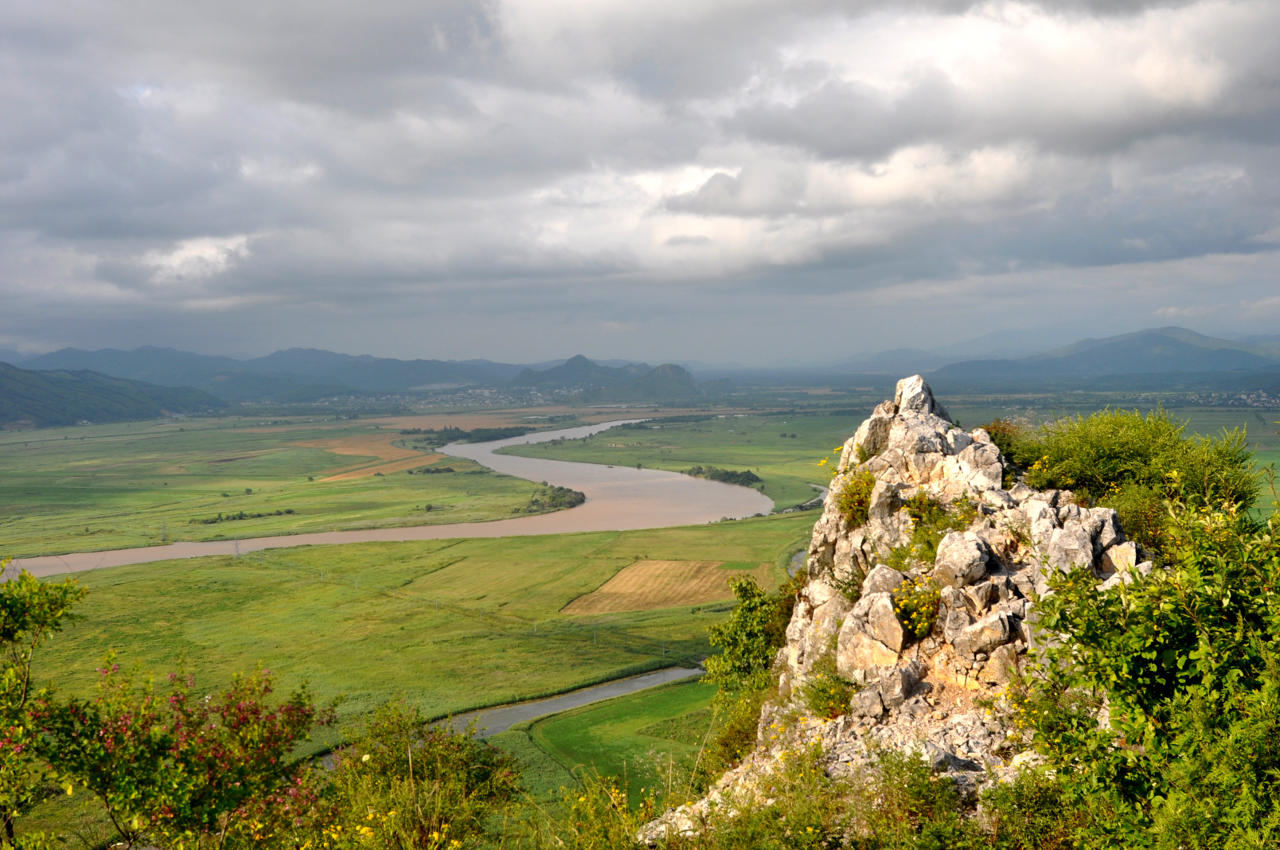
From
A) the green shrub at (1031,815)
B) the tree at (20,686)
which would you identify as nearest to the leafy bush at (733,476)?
the green shrub at (1031,815)

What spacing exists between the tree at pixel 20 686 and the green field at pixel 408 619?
103ft

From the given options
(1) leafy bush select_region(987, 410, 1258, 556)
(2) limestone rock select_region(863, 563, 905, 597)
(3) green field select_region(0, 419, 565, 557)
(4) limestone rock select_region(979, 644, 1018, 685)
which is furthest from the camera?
(3) green field select_region(0, 419, 565, 557)

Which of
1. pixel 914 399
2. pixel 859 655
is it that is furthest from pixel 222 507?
pixel 859 655

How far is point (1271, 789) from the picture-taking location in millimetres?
10766

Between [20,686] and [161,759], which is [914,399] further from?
[20,686]

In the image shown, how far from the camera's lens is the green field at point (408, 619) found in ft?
209

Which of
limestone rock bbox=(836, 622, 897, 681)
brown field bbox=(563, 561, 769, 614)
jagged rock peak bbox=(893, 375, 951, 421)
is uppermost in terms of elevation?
jagged rock peak bbox=(893, 375, 951, 421)

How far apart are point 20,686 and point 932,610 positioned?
2037 cm

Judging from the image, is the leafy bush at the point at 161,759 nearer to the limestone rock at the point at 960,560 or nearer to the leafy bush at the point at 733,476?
the limestone rock at the point at 960,560

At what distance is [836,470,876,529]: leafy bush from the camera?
85.0 feet

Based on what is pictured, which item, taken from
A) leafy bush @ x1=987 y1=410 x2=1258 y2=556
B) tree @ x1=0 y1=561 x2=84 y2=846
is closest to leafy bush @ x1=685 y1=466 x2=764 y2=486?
leafy bush @ x1=987 y1=410 x2=1258 y2=556

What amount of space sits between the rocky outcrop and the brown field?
56437 mm

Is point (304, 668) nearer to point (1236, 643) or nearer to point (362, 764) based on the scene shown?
point (362, 764)

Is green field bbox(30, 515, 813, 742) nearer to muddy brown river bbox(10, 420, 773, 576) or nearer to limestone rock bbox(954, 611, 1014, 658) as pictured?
muddy brown river bbox(10, 420, 773, 576)
